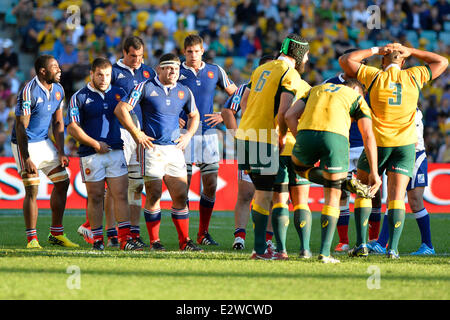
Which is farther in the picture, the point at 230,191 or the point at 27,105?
the point at 230,191

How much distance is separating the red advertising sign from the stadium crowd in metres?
2.64

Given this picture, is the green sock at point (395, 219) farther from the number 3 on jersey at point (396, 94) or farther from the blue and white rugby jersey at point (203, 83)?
the blue and white rugby jersey at point (203, 83)

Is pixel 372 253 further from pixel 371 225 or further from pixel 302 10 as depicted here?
pixel 302 10

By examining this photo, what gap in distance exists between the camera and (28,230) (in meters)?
8.52

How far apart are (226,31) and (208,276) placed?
14607 millimetres

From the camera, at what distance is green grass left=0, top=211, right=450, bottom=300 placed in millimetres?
5082

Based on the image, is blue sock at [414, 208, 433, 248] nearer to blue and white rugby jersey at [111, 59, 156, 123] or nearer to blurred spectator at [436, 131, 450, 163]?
blue and white rugby jersey at [111, 59, 156, 123]

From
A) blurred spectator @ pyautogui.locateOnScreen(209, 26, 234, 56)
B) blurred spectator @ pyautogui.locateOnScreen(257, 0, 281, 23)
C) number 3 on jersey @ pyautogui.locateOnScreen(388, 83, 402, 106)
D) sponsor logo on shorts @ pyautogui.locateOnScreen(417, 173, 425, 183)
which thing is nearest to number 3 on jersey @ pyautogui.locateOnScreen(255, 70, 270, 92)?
number 3 on jersey @ pyautogui.locateOnScreen(388, 83, 402, 106)

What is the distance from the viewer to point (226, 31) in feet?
64.9

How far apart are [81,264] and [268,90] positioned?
2.33 metres
